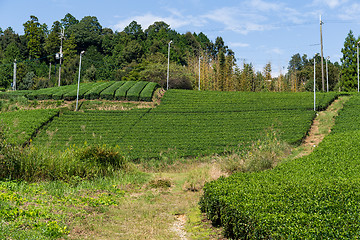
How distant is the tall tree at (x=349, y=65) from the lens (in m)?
52.5

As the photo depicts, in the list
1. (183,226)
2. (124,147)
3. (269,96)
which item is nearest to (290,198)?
(183,226)

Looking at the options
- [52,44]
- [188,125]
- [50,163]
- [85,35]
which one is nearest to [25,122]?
[188,125]

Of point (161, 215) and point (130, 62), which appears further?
point (130, 62)

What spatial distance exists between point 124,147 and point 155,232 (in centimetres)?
1885

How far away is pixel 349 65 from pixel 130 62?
4781cm

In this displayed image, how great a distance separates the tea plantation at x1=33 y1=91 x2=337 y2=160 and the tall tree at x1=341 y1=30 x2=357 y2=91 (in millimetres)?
14750

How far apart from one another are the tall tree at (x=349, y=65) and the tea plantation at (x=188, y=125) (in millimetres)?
14750

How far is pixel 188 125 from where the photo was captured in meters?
32.2

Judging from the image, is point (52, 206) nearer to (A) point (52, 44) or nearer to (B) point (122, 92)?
(B) point (122, 92)

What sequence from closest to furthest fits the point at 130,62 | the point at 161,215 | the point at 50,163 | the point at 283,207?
the point at 283,207, the point at 161,215, the point at 50,163, the point at 130,62

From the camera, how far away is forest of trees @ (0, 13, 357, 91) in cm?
6222

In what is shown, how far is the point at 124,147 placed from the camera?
26641 mm

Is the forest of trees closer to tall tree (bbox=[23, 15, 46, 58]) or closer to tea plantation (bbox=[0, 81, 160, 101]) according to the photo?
tall tree (bbox=[23, 15, 46, 58])

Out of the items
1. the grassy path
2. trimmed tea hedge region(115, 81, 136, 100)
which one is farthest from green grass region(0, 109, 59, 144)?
the grassy path
